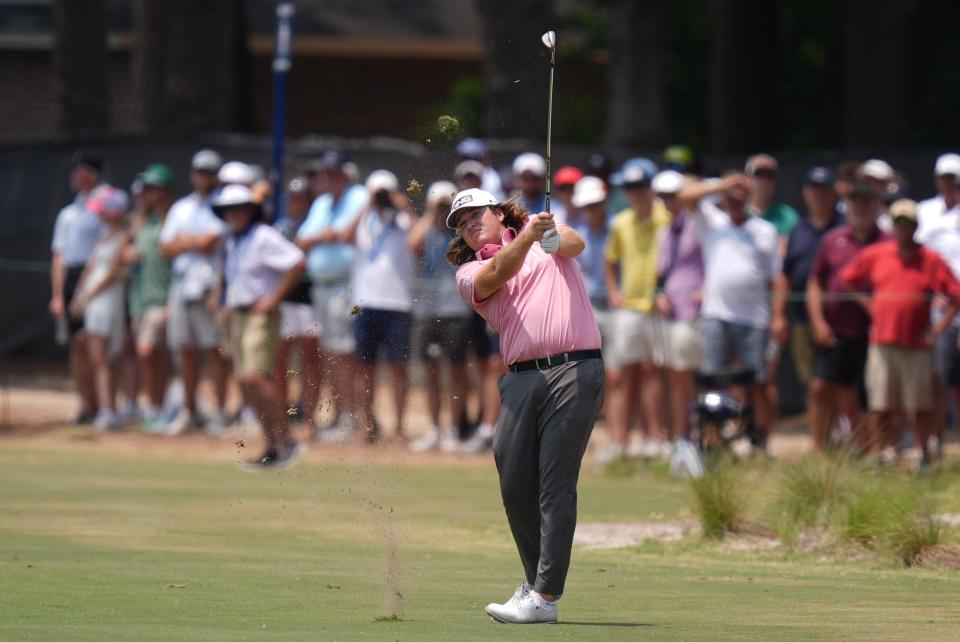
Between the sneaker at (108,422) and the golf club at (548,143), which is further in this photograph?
the sneaker at (108,422)

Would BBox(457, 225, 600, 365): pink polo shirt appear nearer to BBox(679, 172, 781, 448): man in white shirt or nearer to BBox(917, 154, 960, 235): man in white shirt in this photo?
BBox(679, 172, 781, 448): man in white shirt

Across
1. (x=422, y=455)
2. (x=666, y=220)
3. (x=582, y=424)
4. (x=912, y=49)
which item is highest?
(x=912, y=49)

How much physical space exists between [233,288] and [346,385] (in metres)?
1.20

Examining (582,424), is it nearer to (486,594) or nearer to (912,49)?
(486,594)

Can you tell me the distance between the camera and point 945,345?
14.3 m

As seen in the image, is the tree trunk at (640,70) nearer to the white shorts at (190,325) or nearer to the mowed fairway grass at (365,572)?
the white shorts at (190,325)

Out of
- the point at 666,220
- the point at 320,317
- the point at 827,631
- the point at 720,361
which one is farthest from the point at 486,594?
the point at 320,317

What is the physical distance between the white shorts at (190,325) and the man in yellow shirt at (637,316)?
3930mm

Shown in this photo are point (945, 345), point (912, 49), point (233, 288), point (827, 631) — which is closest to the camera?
point (827, 631)

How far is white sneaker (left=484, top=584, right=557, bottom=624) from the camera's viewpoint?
796 cm

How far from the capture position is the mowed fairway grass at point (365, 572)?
7.73 metres

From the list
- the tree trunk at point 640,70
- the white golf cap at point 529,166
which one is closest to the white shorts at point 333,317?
the white golf cap at point 529,166

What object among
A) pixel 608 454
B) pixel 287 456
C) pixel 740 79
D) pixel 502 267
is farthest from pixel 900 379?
pixel 740 79

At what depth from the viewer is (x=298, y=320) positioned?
16359 millimetres
